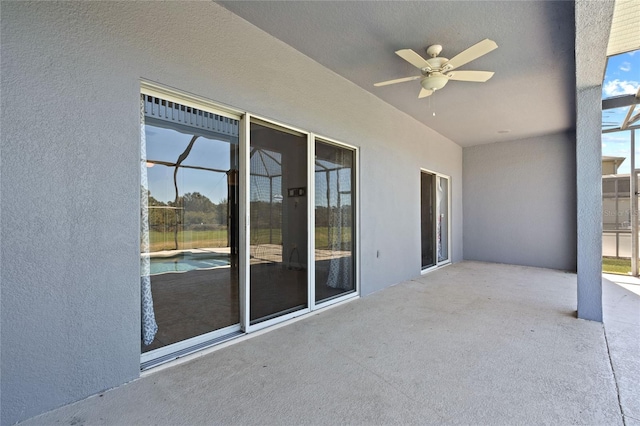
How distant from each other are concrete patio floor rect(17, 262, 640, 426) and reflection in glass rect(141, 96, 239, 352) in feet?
1.85

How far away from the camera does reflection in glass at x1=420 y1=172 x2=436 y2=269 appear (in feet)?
18.7

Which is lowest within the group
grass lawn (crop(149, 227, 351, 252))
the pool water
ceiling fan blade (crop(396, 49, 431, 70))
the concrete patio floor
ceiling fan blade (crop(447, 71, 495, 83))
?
the concrete patio floor

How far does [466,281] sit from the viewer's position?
4.96 metres

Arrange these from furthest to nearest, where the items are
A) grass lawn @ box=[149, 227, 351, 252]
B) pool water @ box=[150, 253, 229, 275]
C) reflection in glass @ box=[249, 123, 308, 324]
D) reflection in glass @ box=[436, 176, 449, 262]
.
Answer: reflection in glass @ box=[436, 176, 449, 262], reflection in glass @ box=[249, 123, 308, 324], pool water @ box=[150, 253, 229, 275], grass lawn @ box=[149, 227, 351, 252]

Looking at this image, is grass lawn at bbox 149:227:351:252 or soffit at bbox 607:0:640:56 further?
grass lawn at bbox 149:227:351:252

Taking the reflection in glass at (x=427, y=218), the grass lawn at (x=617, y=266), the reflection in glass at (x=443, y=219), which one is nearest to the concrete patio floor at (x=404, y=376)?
the reflection in glass at (x=427, y=218)

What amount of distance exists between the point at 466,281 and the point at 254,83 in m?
4.43

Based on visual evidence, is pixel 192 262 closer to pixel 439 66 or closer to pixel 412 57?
pixel 412 57

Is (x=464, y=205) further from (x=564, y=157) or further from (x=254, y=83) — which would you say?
(x=254, y=83)

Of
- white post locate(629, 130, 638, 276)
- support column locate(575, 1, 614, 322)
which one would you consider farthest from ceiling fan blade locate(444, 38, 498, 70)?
white post locate(629, 130, 638, 276)

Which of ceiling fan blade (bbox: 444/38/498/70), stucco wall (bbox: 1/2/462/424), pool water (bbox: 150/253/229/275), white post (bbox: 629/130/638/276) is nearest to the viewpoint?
stucco wall (bbox: 1/2/462/424)

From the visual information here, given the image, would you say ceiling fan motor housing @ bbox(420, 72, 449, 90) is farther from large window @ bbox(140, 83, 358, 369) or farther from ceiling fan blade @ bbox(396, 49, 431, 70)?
large window @ bbox(140, 83, 358, 369)

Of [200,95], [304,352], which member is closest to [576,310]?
[304,352]

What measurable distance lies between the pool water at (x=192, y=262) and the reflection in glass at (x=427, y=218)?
12.8ft
